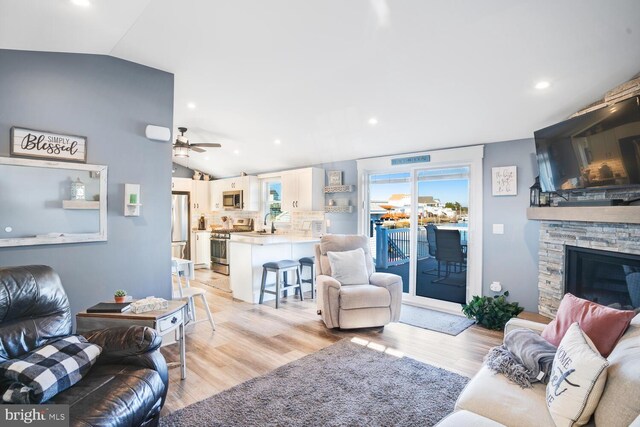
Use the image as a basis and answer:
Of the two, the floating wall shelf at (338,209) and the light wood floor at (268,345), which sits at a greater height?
the floating wall shelf at (338,209)

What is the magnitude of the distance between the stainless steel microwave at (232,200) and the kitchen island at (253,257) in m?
1.98

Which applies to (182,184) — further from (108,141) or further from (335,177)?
(108,141)

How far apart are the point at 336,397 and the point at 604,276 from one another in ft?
8.64

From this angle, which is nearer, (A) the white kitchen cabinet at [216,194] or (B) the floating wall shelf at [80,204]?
(B) the floating wall shelf at [80,204]

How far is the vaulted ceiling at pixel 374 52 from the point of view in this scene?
7.27 ft

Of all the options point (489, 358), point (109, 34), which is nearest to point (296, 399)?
point (489, 358)

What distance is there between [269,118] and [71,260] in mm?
2785

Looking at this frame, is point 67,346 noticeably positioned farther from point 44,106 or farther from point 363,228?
point 363,228

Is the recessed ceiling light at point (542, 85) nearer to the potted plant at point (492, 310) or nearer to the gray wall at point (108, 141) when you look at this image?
the potted plant at point (492, 310)

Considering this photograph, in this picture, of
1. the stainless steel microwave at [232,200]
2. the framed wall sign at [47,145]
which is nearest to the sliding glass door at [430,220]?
the stainless steel microwave at [232,200]

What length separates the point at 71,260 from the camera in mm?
2713

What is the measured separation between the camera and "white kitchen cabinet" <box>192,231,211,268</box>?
772 cm

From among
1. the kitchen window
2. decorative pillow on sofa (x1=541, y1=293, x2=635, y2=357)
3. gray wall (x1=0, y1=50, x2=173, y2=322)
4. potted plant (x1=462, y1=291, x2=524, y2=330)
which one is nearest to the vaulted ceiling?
gray wall (x1=0, y1=50, x2=173, y2=322)

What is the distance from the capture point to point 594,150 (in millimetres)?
2527
